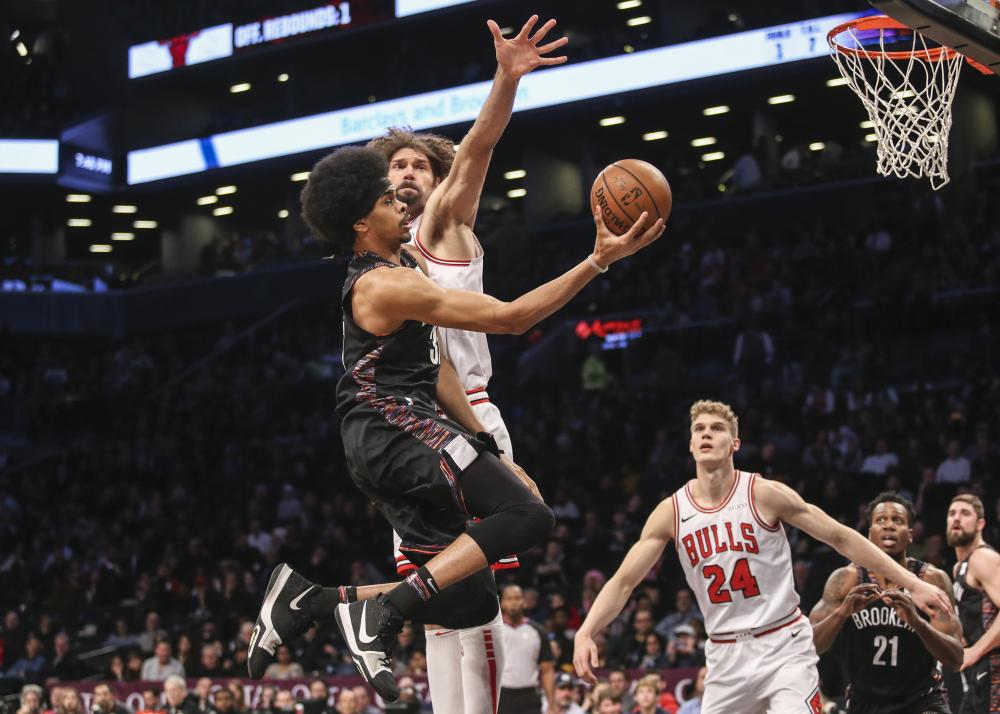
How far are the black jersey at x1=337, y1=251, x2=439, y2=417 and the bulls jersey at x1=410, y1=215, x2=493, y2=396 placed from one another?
→ 0.68m

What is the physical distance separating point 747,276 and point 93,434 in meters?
14.9

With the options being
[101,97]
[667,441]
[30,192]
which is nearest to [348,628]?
[667,441]

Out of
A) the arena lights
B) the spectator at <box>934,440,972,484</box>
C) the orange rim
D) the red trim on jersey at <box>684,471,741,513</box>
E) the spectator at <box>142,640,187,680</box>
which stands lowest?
the spectator at <box>142,640,187,680</box>

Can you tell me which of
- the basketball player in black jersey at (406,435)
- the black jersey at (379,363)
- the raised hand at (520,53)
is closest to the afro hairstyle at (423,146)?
the raised hand at (520,53)

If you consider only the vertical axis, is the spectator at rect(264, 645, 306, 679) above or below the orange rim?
below

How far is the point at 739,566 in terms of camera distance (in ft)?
24.0

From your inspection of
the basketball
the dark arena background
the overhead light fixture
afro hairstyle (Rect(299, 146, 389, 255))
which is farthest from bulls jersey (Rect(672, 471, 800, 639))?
the overhead light fixture

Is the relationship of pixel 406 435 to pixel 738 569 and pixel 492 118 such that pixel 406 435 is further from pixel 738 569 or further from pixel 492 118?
pixel 738 569

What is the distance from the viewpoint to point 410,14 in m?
29.1

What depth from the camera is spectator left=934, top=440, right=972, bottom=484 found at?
1491 cm

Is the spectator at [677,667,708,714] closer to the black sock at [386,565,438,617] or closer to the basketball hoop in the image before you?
the basketball hoop

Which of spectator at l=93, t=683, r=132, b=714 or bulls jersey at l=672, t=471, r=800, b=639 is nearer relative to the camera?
bulls jersey at l=672, t=471, r=800, b=639

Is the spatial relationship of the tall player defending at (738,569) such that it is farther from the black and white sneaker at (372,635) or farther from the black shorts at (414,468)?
the black and white sneaker at (372,635)

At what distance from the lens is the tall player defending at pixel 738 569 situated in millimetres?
7086
